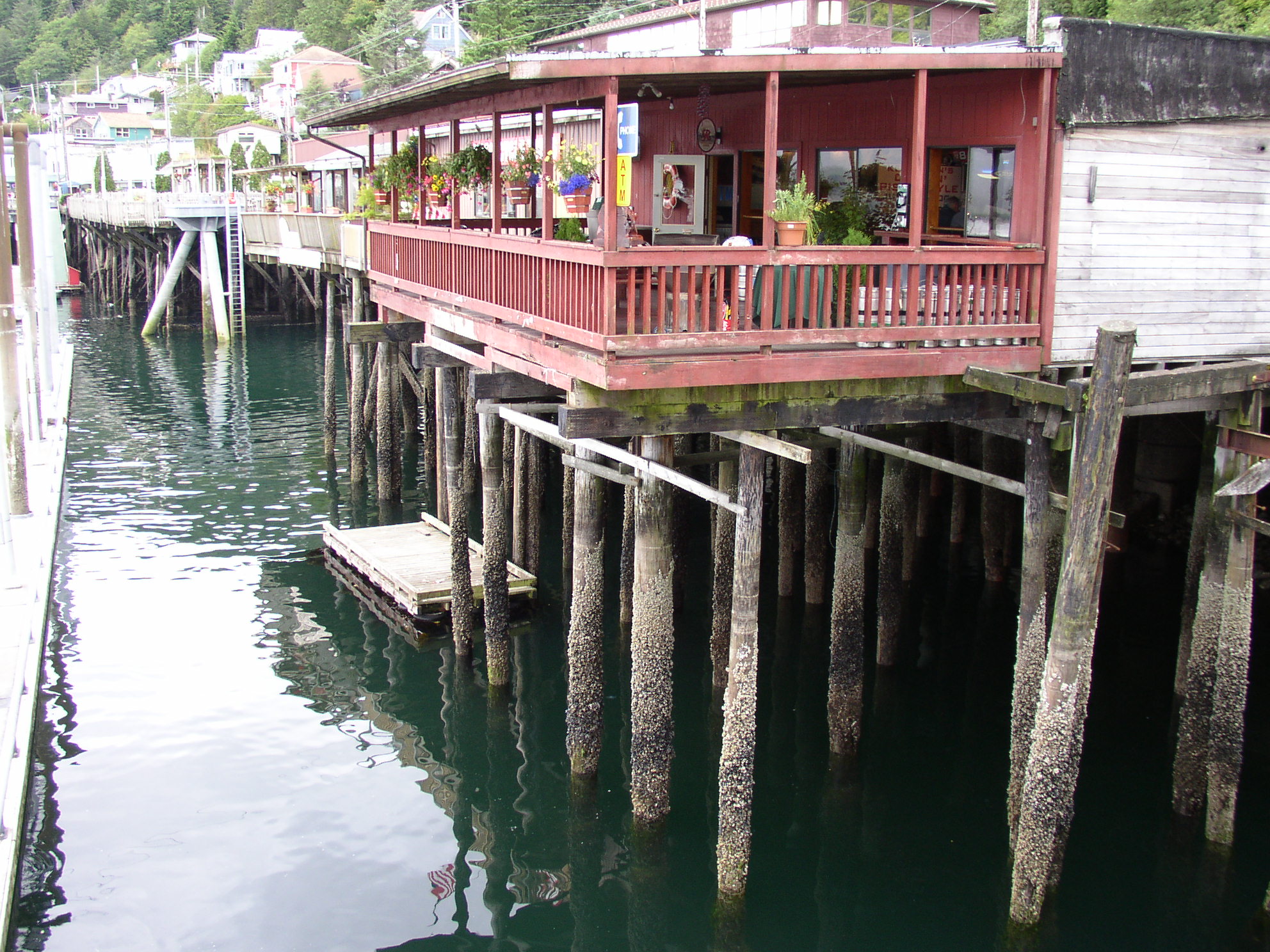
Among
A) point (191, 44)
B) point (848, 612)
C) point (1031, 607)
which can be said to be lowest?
point (848, 612)

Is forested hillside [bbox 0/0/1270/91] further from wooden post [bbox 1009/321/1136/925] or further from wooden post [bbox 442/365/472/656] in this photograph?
wooden post [bbox 1009/321/1136/925]

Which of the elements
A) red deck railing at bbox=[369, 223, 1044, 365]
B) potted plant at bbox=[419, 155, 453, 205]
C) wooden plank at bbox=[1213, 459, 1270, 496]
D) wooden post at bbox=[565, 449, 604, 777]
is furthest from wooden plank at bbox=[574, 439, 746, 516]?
potted plant at bbox=[419, 155, 453, 205]

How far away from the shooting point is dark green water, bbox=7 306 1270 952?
10312 mm

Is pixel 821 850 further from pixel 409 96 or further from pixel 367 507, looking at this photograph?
pixel 367 507

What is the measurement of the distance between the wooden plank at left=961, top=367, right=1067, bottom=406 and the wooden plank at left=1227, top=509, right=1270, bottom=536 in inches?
78.2

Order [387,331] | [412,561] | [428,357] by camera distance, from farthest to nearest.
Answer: [387,331] → [412,561] → [428,357]

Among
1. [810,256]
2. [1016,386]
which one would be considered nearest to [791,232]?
[810,256]

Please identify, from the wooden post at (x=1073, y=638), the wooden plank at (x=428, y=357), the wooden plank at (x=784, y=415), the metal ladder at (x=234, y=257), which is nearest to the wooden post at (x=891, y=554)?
the wooden plank at (x=784, y=415)

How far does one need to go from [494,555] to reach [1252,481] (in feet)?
25.4

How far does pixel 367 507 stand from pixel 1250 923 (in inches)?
643

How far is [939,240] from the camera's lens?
12281 mm

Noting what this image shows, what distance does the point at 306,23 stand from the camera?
111 meters

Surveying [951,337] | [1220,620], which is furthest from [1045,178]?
[1220,620]

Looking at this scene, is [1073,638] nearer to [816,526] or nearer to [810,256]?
[810,256]
